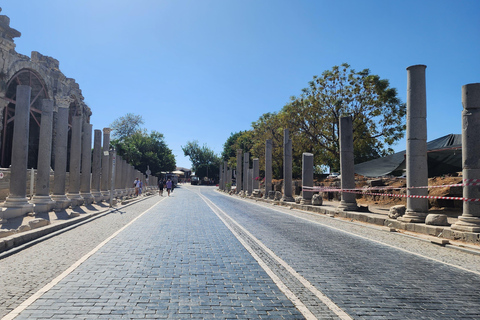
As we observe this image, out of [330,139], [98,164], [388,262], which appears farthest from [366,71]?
[388,262]

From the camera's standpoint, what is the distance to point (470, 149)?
9969 mm

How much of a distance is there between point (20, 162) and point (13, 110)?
2208 centimetres

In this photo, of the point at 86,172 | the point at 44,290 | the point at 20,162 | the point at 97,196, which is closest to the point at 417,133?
the point at 44,290

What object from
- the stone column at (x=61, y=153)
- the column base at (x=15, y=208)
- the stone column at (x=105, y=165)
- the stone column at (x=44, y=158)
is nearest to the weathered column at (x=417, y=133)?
the column base at (x=15, y=208)

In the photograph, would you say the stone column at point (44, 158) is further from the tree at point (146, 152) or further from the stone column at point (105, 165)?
the tree at point (146, 152)

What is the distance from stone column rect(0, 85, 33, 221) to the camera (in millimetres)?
12672

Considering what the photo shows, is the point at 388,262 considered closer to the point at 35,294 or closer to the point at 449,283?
the point at 449,283

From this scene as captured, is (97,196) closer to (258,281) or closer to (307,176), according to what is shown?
(307,176)

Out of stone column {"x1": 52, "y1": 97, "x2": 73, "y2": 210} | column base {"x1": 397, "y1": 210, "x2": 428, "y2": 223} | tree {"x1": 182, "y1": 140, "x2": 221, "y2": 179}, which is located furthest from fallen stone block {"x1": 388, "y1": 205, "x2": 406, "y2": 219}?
tree {"x1": 182, "y1": 140, "x2": 221, "y2": 179}

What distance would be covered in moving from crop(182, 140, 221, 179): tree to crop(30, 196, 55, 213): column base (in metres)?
97.3

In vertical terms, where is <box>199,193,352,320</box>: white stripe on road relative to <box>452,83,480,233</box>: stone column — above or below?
below

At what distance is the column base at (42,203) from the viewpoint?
14227 millimetres

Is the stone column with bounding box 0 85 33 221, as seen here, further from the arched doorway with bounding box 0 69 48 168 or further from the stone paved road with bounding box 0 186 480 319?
the arched doorway with bounding box 0 69 48 168

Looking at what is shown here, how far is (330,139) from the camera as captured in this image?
1380 inches
